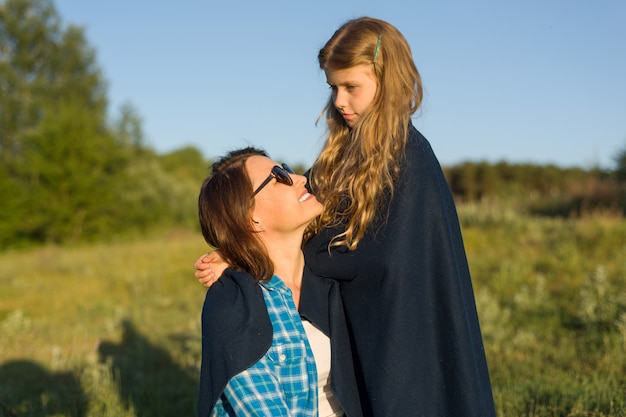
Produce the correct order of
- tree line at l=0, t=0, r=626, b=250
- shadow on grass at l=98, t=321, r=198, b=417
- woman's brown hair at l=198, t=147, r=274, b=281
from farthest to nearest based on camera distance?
tree line at l=0, t=0, r=626, b=250
shadow on grass at l=98, t=321, r=198, b=417
woman's brown hair at l=198, t=147, r=274, b=281

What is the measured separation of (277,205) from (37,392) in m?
4.05

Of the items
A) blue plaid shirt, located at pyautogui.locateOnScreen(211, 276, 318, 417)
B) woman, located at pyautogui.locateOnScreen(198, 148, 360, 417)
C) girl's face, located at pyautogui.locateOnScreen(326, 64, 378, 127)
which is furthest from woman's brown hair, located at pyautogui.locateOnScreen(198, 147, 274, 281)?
girl's face, located at pyautogui.locateOnScreen(326, 64, 378, 127)

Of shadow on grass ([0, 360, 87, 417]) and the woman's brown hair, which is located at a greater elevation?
the woman's brown hair

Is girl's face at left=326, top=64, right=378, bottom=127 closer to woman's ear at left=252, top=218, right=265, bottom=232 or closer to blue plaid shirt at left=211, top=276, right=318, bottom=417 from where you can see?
woman's ear at left=252, top=218, right=265, bottom=232

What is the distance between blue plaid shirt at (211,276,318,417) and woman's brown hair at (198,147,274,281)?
11 cm

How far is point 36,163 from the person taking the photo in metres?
28.1

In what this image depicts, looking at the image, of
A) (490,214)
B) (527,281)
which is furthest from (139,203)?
(527,281)

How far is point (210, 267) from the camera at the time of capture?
3004 millimetres

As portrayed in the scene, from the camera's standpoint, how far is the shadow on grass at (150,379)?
542 cm

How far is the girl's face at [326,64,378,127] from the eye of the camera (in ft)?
10.8

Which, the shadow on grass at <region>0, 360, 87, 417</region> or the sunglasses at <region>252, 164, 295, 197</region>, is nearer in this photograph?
the sunglasses at <region>252, 164, 295, 197</region>

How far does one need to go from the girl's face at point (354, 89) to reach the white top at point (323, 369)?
108 centimetres

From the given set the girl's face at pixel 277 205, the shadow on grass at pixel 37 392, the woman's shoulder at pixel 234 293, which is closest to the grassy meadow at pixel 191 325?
the shadow on grass at pixel 37 392

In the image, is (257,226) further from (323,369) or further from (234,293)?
(323,369)
